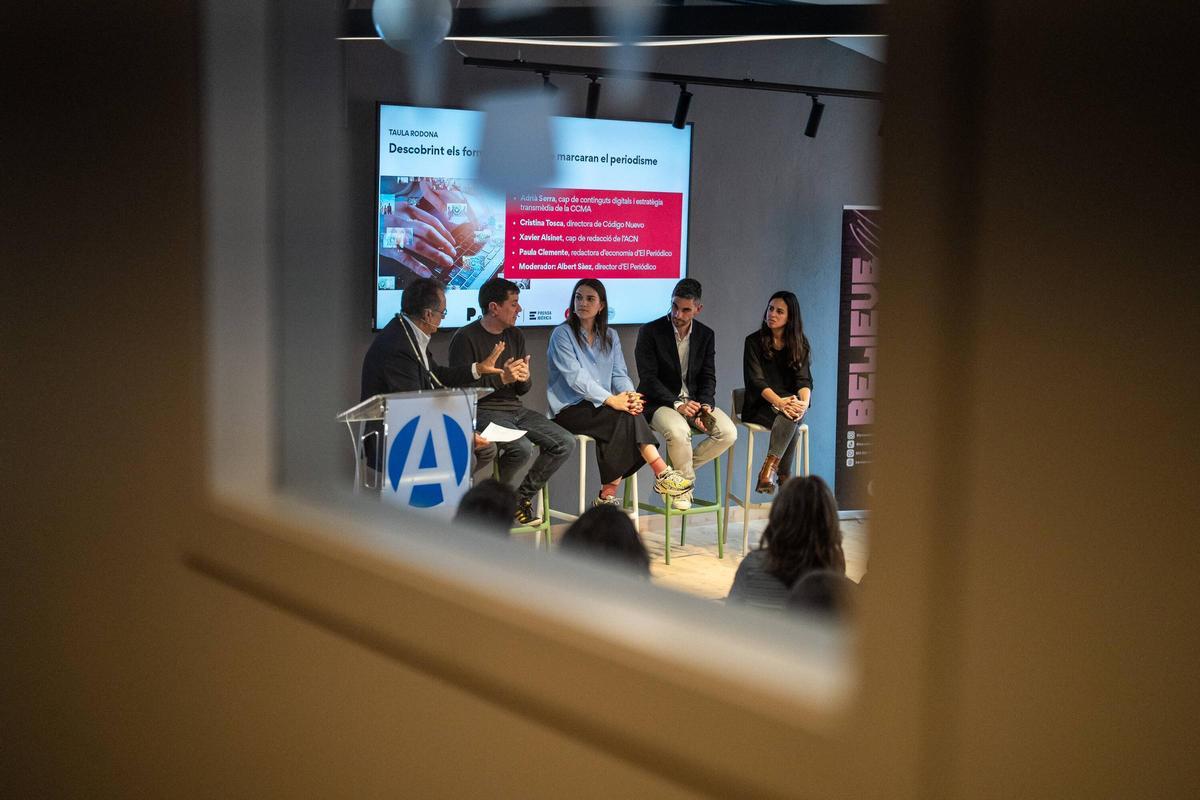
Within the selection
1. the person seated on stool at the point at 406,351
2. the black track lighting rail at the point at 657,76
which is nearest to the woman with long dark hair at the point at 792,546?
the person seated on stool at the point at 406,351

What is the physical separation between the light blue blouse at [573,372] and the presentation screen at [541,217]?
24.0 inches

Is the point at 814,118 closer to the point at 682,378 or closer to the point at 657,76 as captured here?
the point at 657,76

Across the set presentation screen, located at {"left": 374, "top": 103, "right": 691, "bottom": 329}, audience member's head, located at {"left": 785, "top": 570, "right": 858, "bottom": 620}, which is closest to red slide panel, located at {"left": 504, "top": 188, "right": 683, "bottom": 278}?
presentation screen, located at {"left": 374, "top": 103, "right": 691, "bottom": 329}

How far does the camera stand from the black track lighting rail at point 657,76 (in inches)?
259

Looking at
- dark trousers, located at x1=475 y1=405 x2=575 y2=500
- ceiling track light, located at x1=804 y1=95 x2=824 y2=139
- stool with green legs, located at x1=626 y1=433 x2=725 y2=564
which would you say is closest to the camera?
dark trousers, located at x1=475 y1=405 x2=575 y2=500

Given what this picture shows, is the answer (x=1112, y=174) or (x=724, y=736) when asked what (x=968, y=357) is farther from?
(x=724, y=736)

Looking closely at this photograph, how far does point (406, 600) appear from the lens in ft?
3.89

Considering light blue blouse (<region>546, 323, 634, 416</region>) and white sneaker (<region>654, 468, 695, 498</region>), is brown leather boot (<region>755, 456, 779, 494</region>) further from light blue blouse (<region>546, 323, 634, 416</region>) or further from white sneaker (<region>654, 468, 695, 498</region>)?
light blue blouse (<region>546, 323, 634, 416</region>)

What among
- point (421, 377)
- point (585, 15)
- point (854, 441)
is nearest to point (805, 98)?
point (854, 441)

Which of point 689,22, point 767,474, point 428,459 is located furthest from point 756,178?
point 428,459

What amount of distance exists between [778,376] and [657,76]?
1.75 m

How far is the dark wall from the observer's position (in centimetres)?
697

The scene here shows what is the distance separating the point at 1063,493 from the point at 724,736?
32 centimetres

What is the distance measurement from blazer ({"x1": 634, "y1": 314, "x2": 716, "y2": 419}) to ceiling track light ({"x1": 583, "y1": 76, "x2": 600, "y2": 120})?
119cm
